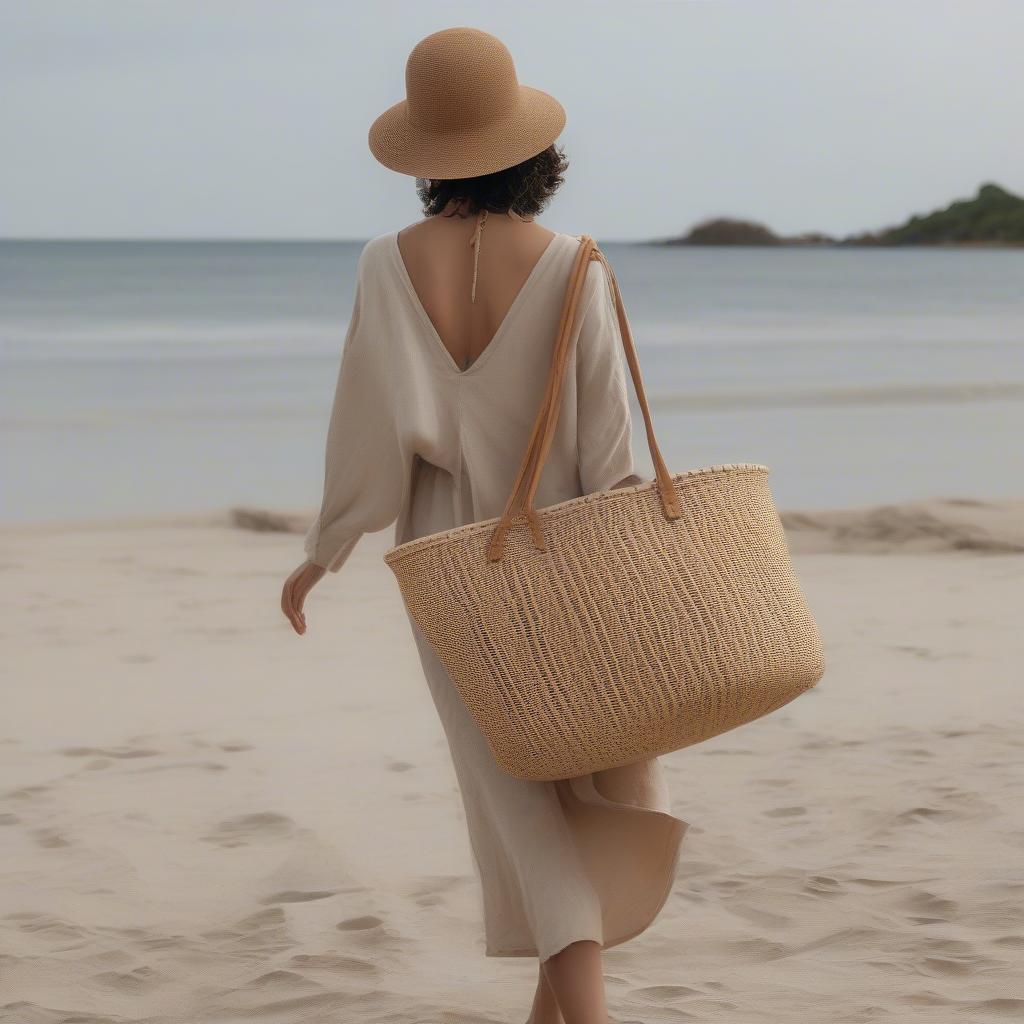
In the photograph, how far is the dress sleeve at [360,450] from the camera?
93.1 inches

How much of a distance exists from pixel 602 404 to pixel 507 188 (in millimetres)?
357

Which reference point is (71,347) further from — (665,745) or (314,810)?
(665,745)

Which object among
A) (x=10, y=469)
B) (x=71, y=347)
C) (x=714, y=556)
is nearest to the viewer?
(x=714, y=556)

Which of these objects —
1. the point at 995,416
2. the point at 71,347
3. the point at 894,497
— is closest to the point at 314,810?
the point at 894,497

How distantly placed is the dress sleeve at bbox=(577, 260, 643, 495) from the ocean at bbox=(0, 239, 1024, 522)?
22.2 feet

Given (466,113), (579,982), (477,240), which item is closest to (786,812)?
(579,982)

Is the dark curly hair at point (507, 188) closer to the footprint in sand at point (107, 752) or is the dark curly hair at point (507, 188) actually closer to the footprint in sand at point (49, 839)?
the footprint in sand at point (49, 839)

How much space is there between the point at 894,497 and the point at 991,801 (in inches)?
262

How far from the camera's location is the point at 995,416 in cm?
1488

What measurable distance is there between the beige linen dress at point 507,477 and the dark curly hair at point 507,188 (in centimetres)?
9

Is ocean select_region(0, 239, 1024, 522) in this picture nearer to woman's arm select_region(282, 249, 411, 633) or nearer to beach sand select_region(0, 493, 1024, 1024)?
beach sand select_region(0, 493, 1024, 1024)

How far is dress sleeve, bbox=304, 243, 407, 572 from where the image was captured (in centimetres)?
237

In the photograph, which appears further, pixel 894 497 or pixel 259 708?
pixel 894 497

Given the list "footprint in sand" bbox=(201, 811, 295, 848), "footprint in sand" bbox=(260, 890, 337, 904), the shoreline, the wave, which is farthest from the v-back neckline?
the wave
